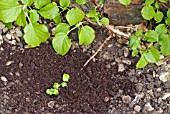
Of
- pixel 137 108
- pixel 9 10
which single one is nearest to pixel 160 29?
pixel 137 108

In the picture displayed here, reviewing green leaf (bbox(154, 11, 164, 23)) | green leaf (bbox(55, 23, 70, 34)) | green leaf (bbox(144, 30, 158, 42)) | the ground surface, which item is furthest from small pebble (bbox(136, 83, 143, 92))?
green leaf (bbox(55, 23, 70, 34))

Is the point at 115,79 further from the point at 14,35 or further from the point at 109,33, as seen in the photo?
the point at 14,35

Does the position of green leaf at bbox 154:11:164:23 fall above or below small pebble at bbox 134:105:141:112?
above

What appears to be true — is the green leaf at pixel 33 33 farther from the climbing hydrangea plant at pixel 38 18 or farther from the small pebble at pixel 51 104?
the small pebble at pixel 51 104

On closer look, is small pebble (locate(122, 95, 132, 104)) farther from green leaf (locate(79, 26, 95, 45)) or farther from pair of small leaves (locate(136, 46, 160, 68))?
green leaf (locate(79, 26, 95, 45))

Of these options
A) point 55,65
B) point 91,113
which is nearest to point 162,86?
point 91,113

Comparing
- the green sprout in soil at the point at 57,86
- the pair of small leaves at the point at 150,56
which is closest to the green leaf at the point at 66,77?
the green sprout in soil at the point at 57,86

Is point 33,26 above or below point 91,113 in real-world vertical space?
above
